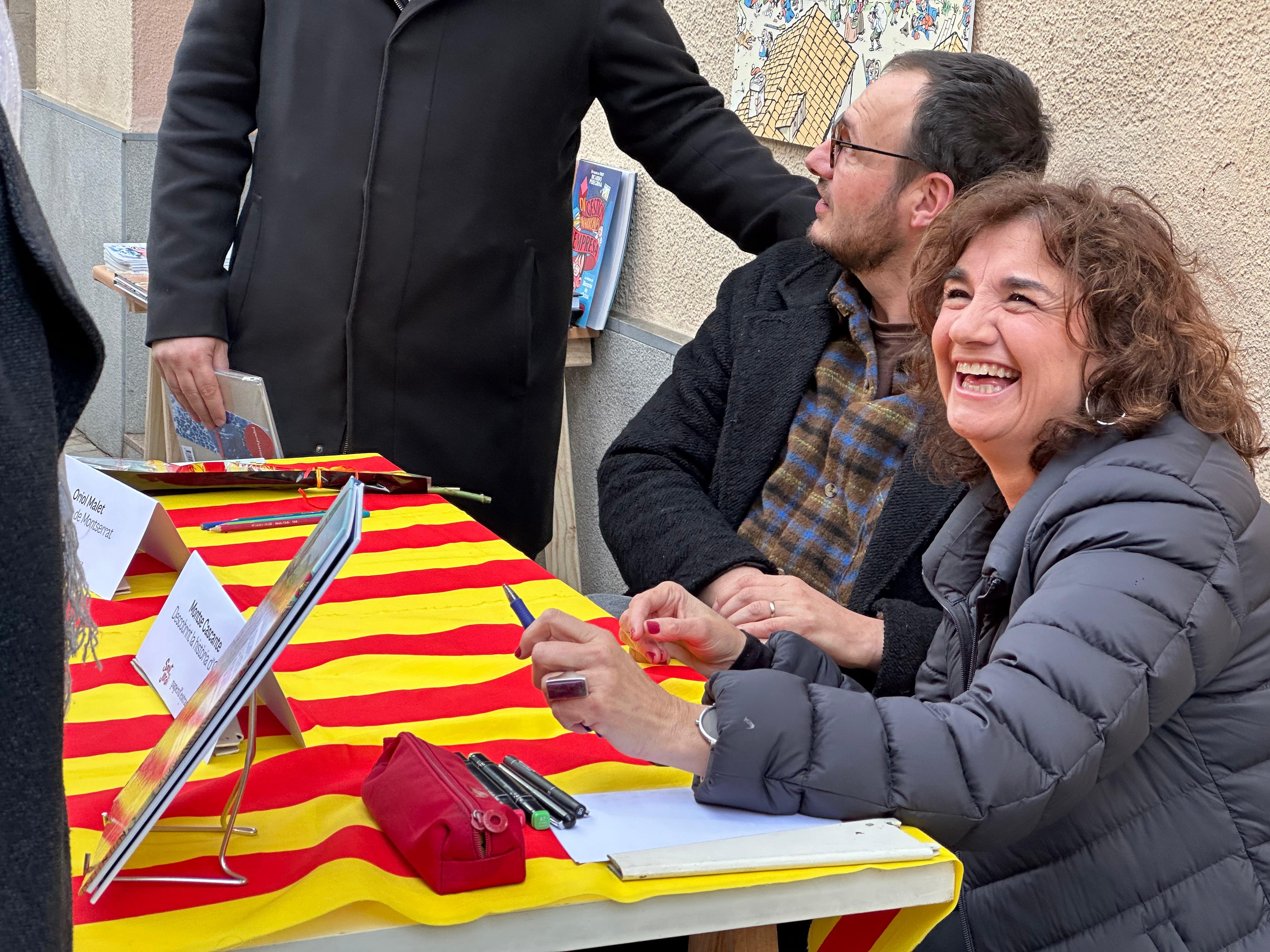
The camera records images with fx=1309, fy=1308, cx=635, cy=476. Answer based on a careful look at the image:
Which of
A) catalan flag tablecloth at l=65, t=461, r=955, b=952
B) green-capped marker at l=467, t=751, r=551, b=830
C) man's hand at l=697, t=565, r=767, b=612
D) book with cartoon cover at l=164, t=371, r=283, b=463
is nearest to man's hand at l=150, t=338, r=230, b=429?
book with cartoon cover at l=164, t=371, r=283, b=463

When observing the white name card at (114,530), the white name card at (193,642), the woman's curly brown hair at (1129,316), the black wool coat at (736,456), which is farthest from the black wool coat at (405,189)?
the white name card at (193,642)

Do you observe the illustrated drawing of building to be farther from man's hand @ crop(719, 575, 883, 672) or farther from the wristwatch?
the wristwatch

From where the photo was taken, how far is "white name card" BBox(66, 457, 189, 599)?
1699 mm

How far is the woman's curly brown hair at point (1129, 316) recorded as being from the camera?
4.64 ft

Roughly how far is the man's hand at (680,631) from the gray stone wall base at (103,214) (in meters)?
4.38

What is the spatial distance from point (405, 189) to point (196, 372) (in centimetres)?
56

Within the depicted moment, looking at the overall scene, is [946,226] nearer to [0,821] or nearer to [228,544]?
[228,544]

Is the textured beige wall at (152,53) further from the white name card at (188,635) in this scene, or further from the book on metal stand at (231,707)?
the book on metal stand at (231,707)

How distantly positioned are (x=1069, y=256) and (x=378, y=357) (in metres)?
1.61

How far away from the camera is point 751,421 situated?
2281 millimetres

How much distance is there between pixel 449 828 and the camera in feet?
3.27

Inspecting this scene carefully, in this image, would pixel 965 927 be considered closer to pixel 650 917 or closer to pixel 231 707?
pixel 650 917

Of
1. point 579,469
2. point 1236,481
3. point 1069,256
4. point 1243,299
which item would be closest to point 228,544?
point 1069,256

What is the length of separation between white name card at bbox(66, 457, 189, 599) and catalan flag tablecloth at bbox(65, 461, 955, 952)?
1.4 inches
